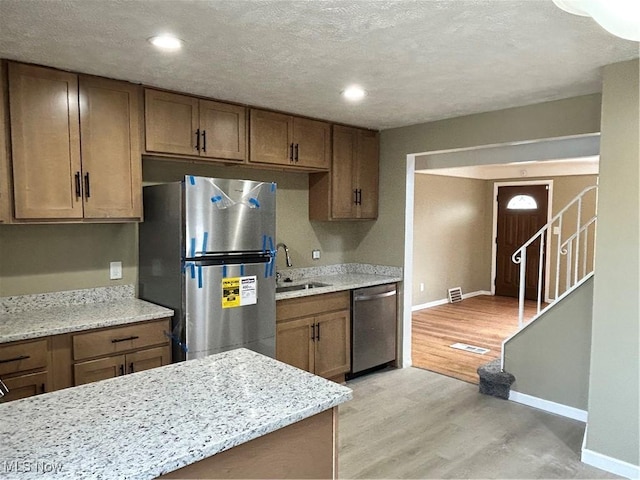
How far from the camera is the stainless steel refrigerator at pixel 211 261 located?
288 centimetres

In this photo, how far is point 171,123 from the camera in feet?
10.2

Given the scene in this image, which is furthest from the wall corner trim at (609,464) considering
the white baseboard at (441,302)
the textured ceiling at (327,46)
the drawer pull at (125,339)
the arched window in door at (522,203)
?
the arched window in door at (522,203)

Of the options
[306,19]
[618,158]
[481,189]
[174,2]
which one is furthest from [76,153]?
[481,189]

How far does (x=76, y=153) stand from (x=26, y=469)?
2208 mm

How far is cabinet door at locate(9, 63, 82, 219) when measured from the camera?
2.54m

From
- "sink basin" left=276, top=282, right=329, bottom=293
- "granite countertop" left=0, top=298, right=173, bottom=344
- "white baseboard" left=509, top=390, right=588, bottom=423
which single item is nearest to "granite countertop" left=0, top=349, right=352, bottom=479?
"granite countertop" left=0, top=298, right=173, bottom=344

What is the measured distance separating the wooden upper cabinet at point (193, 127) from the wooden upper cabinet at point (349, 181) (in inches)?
40.2

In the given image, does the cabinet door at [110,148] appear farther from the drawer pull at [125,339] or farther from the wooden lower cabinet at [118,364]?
the wooden lower cabinet at [118,364]

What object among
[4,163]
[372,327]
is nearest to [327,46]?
[4,163]

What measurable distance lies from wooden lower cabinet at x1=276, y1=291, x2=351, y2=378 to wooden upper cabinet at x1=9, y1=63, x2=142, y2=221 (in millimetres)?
1434

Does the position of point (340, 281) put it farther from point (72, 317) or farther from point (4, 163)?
point (4, 163)

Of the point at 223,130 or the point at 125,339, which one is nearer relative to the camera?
the point at 125,339

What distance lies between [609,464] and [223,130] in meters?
3.35

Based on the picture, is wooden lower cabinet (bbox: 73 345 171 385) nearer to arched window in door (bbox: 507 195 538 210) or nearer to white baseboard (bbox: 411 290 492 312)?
white baseboard (bbox: 411 290 492 312)
